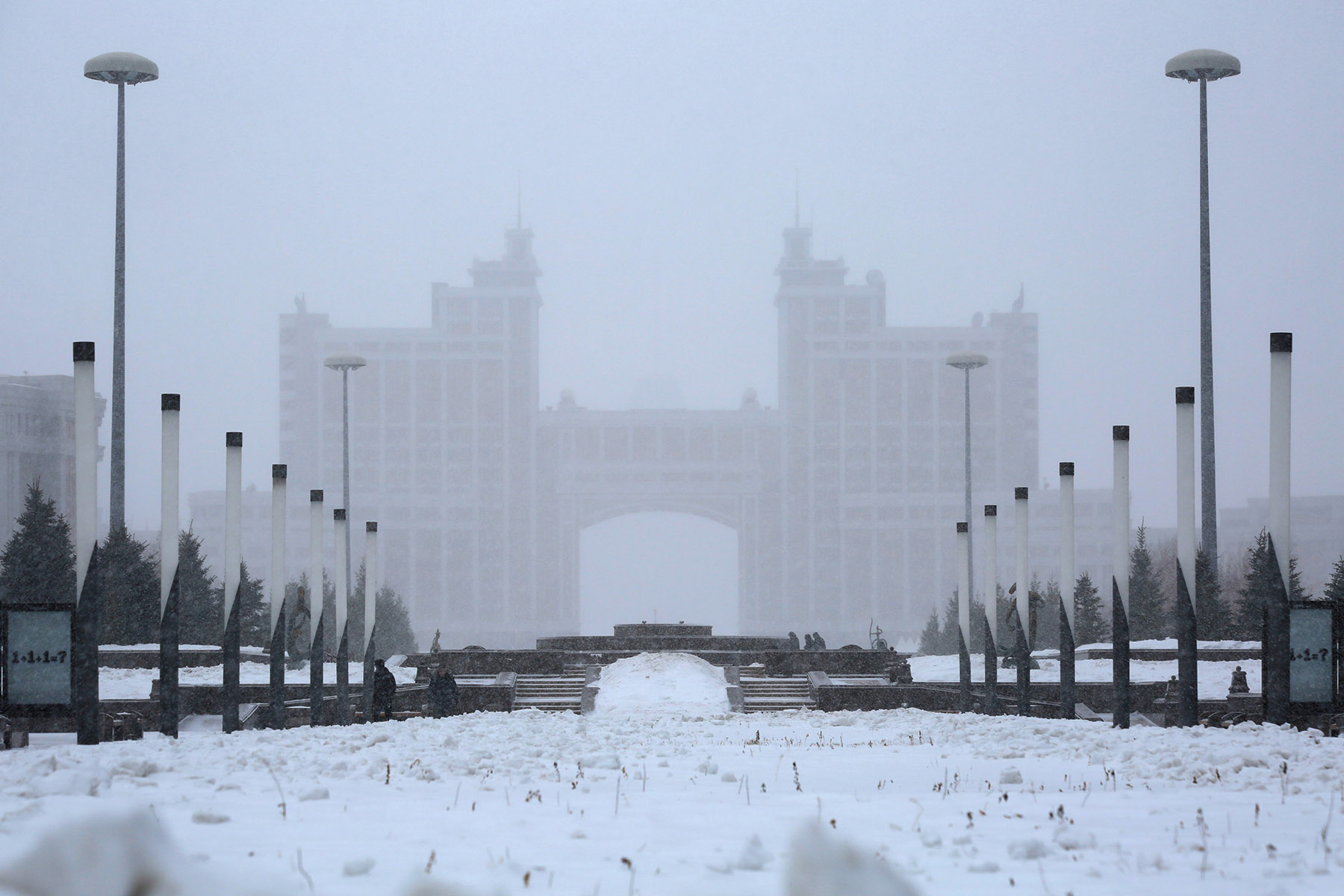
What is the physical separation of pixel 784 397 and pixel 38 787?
134 m

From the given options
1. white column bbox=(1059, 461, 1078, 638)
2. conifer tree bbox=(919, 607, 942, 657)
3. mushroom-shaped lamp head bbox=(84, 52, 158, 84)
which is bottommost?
conifer tree bbox=(919, 607, 942, 657)

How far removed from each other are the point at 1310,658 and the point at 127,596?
97.3 feet

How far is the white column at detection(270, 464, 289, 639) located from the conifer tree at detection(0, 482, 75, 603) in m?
20.5

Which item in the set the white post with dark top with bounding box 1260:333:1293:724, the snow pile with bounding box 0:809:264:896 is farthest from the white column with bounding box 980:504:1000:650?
the snow pile with bounding box 0:809:264:896

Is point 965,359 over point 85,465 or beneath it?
over

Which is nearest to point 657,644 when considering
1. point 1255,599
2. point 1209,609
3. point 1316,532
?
point 1209,609

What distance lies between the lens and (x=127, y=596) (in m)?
35.2

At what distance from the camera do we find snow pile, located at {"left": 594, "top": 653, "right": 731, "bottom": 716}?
23344 mm

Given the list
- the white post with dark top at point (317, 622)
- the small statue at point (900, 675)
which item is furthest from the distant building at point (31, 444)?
the white post with dark top at point (317, 622)

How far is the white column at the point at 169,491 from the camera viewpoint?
45.4 ft

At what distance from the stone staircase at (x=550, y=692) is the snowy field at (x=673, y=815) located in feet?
41.9

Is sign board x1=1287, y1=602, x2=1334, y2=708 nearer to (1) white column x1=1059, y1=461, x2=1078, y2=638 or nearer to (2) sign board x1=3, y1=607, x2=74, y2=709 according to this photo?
(1) white column x1=1059, y1=461, x2=1078, y2=638

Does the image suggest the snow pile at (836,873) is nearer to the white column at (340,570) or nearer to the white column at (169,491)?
the white column at (169,491)

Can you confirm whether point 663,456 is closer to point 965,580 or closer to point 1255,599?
point 1255,599
